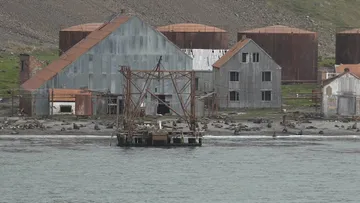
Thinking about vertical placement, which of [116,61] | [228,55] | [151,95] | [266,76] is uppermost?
[228,55]

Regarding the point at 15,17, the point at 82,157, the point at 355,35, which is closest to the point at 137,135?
the point at 82,157

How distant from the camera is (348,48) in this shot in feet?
548

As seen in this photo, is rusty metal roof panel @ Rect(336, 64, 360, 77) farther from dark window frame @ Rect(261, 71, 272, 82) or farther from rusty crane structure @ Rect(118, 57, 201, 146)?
rusty crane structure @ Rect(118, 57, 201, 146)

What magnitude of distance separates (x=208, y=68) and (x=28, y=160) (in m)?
40.5

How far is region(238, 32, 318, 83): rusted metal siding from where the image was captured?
161 m

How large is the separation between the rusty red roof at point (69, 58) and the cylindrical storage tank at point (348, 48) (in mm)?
34753

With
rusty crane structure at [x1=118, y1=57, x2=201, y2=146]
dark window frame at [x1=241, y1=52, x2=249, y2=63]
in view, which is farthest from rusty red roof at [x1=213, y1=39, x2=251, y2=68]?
rusty crane structure at [x1=118, y1=57, x2=201, y2=146]

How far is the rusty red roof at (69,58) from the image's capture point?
13362cm

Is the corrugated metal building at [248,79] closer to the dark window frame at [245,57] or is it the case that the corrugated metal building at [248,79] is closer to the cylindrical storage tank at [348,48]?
the dark window frame at [245,57]

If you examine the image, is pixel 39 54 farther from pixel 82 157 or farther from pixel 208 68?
pixel 82 157

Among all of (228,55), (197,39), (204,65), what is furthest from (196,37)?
(228,55)

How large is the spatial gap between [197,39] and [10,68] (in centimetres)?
1698

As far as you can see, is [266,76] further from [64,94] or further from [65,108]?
[64,94]

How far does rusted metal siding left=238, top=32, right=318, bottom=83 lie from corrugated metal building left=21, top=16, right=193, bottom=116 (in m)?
25.8
